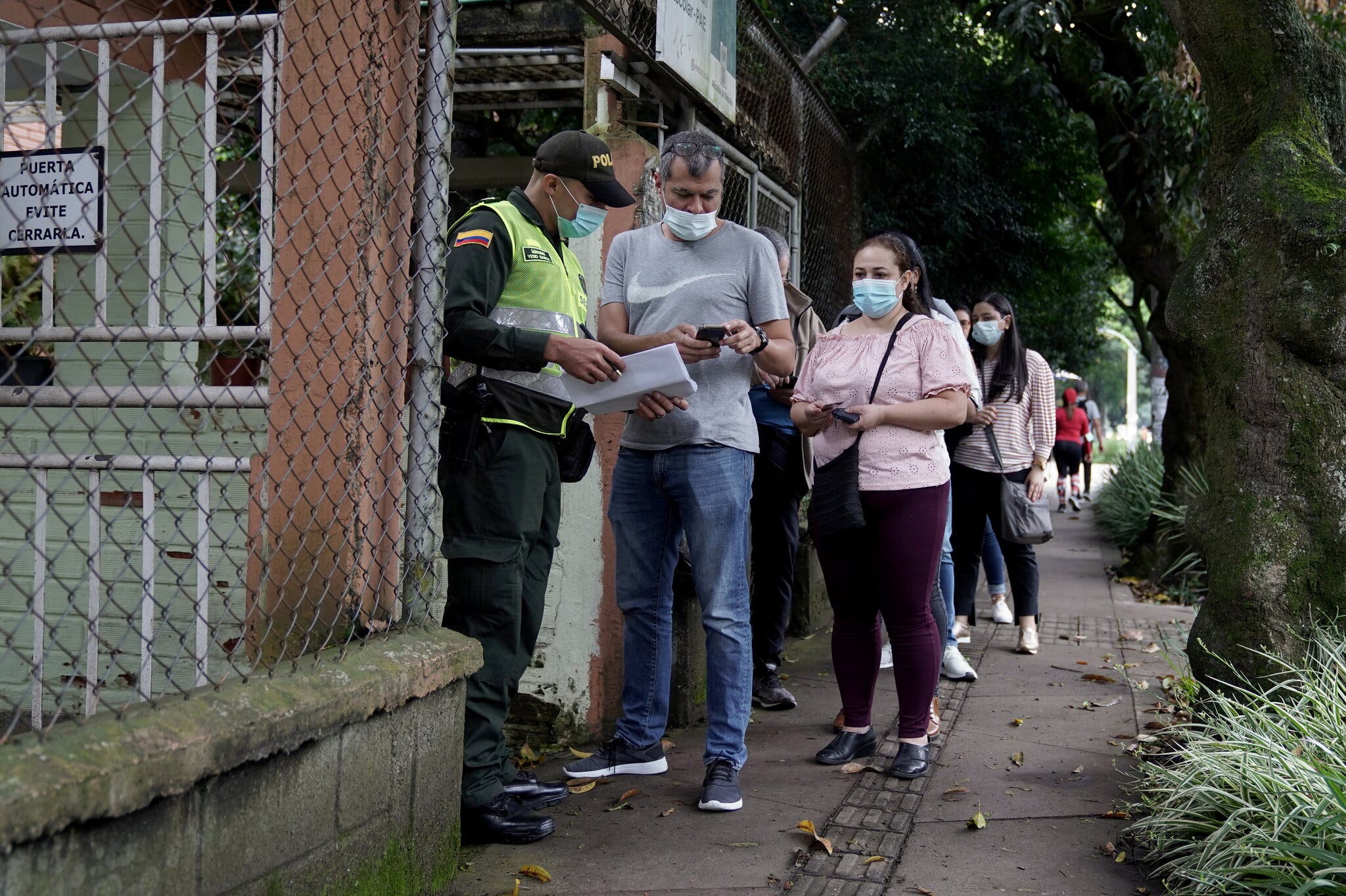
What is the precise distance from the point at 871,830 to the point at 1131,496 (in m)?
9.56

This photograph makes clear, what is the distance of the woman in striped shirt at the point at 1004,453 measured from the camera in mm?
6426

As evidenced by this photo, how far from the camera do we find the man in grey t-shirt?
3961 millimetres

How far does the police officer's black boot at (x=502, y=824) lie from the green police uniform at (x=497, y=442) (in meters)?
0.04

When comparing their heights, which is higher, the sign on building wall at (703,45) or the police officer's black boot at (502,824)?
the sign on building wall at (703,45)

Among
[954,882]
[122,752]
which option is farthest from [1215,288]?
[122,752]

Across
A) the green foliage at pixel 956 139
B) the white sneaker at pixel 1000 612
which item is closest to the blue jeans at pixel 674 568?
the white sneaker at pixel 1000 612

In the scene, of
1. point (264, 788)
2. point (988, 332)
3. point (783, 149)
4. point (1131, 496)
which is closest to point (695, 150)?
point (264, 788)

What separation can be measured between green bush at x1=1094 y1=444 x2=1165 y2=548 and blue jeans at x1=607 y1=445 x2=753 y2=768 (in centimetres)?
699

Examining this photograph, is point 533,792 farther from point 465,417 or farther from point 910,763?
point 910,763

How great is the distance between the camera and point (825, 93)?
995 centimetres

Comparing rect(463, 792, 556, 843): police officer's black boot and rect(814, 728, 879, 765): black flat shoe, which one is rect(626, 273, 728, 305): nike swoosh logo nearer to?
rect(463, 792, 556, 843): police officer's black boot

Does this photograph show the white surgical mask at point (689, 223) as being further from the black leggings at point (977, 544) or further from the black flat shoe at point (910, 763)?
the black leggings at point (977, 544)

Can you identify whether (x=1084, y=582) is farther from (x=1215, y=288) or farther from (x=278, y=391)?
(x=278, y=391)

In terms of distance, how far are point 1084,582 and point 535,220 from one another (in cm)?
759
